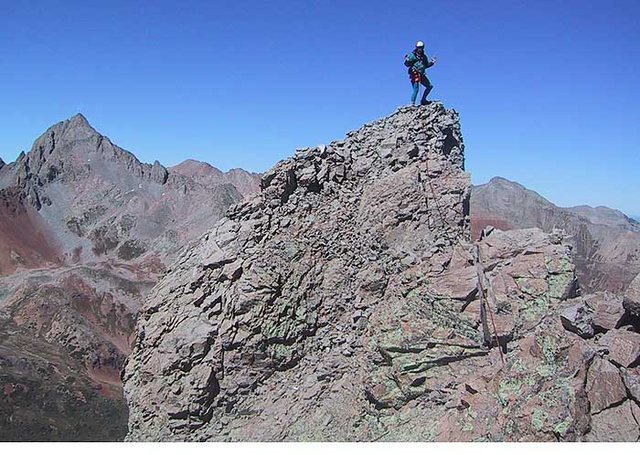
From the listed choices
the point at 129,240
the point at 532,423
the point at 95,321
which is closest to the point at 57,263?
the point at 129,240

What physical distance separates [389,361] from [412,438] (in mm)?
1147

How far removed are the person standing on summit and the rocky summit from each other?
1.76 ft

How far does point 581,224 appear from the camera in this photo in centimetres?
3162

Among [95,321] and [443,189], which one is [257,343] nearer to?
[443,189]

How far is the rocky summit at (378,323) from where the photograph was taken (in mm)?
5922

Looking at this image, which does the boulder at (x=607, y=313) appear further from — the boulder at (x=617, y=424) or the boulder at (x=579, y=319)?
the boulder at (x=617, y=424)

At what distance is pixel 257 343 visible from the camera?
817 cm

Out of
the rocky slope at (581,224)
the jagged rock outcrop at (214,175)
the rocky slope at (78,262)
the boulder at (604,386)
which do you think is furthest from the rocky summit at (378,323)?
the jagged rock outcrop at (214,175)

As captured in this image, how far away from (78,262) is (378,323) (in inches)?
1540

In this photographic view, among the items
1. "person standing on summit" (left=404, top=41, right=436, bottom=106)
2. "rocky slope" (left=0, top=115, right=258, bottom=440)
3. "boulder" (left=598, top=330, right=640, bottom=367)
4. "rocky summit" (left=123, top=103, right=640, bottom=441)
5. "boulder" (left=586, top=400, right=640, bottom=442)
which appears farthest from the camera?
"rocky slope" (left=0, top=115, right=258, bottom=440)

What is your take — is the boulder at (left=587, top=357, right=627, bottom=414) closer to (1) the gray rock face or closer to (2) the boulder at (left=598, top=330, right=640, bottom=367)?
(2) the boulder at (left=598, top=330, right=640, bottom=367)

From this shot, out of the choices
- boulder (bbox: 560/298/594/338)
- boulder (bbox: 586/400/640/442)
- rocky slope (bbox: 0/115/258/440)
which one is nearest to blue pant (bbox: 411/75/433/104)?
boulder (bbox: 560/298/594/338)

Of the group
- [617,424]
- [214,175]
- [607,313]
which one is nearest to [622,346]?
[607,313]

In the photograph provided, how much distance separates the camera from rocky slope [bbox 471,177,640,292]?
2498 cm
